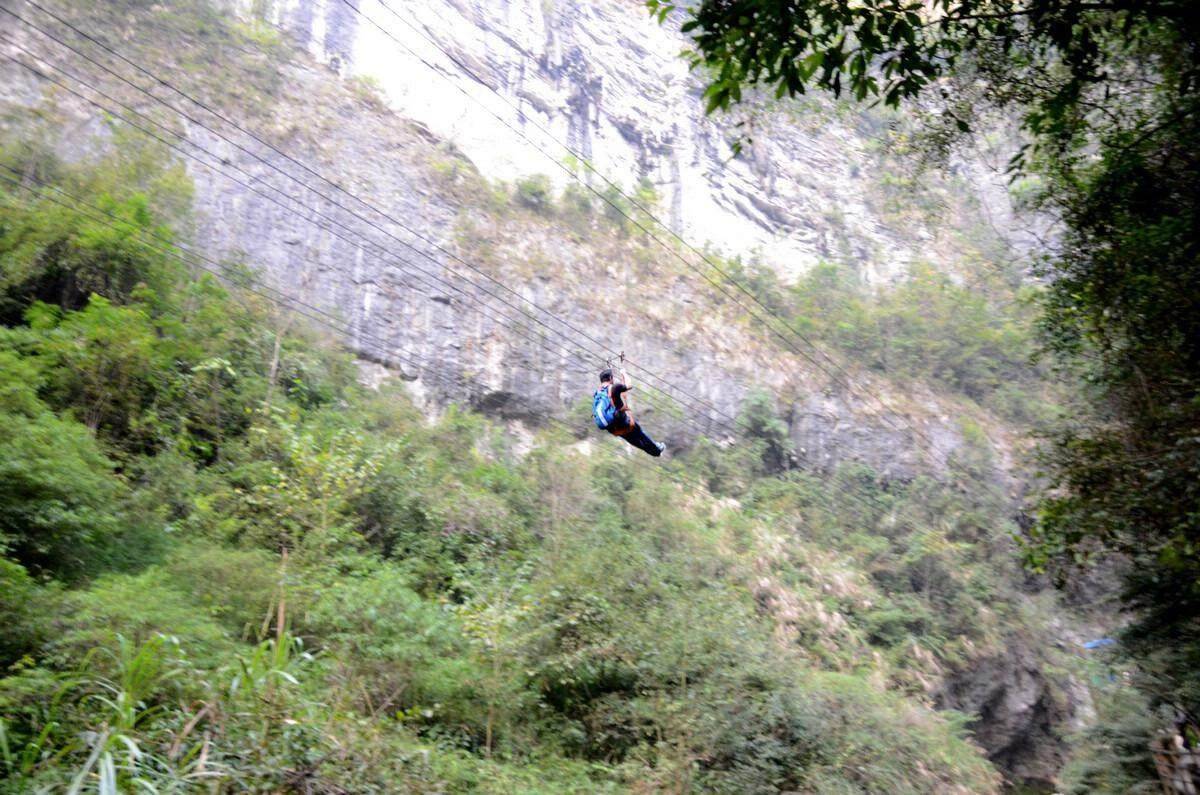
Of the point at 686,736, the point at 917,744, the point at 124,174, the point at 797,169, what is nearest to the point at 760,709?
the point at 686,736

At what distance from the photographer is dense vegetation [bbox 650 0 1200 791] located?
4.20 m

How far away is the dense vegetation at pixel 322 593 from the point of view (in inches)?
215

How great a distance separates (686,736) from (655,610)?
66.6 inches

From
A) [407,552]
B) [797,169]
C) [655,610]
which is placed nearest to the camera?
[655,610]

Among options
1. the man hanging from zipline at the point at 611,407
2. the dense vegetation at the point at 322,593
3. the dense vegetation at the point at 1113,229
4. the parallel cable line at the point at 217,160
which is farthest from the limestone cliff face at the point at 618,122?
the dense vegetation at the point at 1113,229

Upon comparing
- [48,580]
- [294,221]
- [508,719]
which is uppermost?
[294,221]

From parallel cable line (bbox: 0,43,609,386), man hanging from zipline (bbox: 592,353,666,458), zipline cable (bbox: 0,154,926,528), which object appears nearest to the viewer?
man hanging from zipline (bbox: 592,353,666,458)

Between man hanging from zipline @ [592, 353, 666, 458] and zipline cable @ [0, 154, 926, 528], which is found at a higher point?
zipline cable @ [0, 154, 926, 528]

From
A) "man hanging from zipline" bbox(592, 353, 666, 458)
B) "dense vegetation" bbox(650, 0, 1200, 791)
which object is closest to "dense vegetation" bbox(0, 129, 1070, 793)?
"man hanging from zipline" bbox(592, 353, 666, 458)

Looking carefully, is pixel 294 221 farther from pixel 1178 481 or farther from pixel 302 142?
pixel 1178 481

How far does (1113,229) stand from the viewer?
247 inches

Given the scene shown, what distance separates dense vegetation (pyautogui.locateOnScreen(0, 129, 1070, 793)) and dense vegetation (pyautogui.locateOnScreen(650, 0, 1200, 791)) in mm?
3944

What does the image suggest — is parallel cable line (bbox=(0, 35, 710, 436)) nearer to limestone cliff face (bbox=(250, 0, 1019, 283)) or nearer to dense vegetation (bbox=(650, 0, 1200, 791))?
limestone cliff face (bbox=(250, 0, 1019, 283))

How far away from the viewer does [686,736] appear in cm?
891
